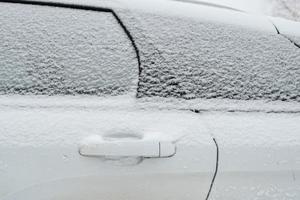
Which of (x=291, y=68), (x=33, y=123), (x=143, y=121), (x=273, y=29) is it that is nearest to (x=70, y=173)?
(x=33, y=123)

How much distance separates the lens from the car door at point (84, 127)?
159 centimetres

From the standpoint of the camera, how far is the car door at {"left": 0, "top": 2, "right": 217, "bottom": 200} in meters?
1.59

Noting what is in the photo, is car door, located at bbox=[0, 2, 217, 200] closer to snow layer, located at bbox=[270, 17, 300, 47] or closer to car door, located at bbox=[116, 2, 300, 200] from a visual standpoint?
car door, located at bbox=[116, 2, 300, 200]

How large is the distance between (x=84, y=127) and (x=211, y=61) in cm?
63

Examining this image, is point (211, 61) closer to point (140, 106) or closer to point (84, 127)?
point (140, 106)

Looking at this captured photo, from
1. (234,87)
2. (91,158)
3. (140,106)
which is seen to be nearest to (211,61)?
(234,87)

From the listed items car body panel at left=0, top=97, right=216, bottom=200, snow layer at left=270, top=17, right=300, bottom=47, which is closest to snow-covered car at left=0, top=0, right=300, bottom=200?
car body panel at left=0, top=97, right=216, bottom=200

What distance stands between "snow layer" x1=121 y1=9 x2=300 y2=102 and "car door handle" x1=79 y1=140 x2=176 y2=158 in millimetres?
241

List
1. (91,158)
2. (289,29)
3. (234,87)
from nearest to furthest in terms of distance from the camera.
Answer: (91,158)
(234,87)
(289,29)

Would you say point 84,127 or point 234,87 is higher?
point 234,87

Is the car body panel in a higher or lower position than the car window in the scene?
lower

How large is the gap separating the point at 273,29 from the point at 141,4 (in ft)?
2.20

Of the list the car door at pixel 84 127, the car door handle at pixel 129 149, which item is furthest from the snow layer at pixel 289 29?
the car door handle at pixel 129 149

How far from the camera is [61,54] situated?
1.81m
